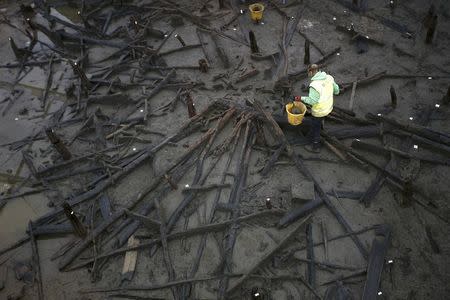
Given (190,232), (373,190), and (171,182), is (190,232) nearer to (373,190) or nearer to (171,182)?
(171,182)

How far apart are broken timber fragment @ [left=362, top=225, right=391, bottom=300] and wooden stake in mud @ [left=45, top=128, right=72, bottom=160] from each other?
812cm

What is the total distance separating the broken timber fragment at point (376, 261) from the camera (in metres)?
7.13

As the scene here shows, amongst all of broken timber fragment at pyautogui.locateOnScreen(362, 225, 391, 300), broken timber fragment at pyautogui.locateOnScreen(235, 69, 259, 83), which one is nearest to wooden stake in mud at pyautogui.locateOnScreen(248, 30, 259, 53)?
broken timber fragment at pyautogui.locateOnScreen(235, 69, 259, 83)

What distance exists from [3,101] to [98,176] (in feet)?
18.8

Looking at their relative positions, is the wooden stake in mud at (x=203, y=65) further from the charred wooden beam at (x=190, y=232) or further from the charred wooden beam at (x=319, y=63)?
the charred wooden beam at (x=190, y=232)

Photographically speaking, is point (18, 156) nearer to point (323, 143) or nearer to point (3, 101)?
point (3, 101)

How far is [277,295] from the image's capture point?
745 cm

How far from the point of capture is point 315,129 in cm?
962

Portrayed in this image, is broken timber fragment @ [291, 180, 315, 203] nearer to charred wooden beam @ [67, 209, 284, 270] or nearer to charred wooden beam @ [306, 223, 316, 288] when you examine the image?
charred wooden beam @ [67, 209, 284, 270]

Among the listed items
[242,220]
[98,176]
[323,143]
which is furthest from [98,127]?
[323,143]

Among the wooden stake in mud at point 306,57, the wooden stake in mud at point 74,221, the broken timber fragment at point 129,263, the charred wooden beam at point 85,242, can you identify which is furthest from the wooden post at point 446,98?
the wooden stake in mud at point 74,221

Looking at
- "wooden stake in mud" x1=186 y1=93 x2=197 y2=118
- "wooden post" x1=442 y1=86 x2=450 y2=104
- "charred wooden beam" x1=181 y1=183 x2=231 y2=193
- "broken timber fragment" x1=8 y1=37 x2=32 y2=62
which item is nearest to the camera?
"charred wooden beam" x1=181 y1=183 x2=231 y2=193

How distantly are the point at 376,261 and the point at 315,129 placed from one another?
3.53m

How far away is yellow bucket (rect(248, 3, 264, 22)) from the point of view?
562 inches
